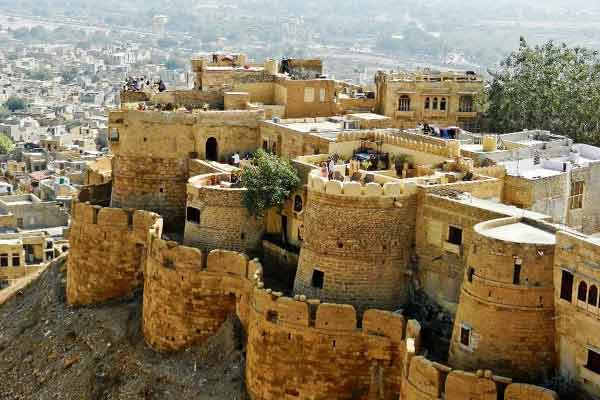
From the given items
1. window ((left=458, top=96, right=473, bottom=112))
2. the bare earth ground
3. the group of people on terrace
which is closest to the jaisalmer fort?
the bare earth ground

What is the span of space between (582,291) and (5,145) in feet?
303

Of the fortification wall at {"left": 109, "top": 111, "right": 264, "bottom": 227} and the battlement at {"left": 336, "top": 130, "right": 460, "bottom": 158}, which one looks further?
the fortification wall at {"left": 109, "top": 111, "right": 264, "bottom": 227}

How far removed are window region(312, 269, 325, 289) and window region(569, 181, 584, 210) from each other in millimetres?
8948

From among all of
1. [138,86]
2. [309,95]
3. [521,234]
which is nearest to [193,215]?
[309,95]

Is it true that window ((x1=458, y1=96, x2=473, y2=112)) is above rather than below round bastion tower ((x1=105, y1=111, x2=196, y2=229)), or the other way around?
above

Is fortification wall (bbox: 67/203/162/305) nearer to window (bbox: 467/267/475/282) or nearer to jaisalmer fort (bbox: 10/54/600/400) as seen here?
jaisalmer fort (bbox: 10/54/600/400)

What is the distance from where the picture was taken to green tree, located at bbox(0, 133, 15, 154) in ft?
351

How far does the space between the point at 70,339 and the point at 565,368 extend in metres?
19.3

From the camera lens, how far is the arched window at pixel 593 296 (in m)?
22.9

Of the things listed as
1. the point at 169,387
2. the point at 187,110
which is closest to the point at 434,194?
the point at 169,387

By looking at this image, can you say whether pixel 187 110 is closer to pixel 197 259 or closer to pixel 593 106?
pixel 197 259

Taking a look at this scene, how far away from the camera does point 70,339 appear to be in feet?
122

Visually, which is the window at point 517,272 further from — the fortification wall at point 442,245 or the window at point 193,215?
the window at point 193,215

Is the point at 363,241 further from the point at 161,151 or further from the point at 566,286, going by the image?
the point at 161,151
